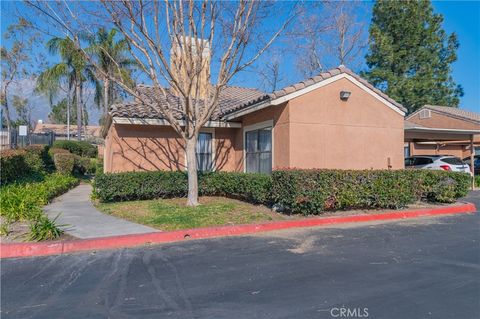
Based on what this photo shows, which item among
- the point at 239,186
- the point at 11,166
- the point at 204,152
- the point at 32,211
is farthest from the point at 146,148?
the point at 32,211

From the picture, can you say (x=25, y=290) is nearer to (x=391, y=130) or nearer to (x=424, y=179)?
(x=424, y=179)

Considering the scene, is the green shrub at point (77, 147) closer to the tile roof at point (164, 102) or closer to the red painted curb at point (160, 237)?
the tile roof at point (164, 102)

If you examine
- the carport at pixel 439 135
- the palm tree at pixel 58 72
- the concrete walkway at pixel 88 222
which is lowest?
the concrete walkway at pixel 88 222

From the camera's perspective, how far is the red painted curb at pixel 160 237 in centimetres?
638

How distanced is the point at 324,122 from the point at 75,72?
88.0 feet

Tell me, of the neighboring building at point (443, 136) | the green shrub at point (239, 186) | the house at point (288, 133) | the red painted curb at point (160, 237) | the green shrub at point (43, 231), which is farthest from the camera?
the neighboring building at point (443, 136)

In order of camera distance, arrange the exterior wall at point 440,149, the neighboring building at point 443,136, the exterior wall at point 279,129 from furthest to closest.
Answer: the exterior wall at point 440,149
the neighboring building at point 443,136
the exterior wall at point 279,129

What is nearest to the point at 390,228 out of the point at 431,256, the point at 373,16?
the point at 431,256

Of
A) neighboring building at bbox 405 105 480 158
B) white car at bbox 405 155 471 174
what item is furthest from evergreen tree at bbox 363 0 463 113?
white car at bbox 405 155 471 174

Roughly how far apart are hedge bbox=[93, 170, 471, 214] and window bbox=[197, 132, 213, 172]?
132cm

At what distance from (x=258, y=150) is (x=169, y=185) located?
3245 mm

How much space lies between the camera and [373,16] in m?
35.5

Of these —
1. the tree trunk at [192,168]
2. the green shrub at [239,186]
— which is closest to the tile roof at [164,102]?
the tree trunk at [192,168]

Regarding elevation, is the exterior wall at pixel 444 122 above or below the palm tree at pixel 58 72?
below
